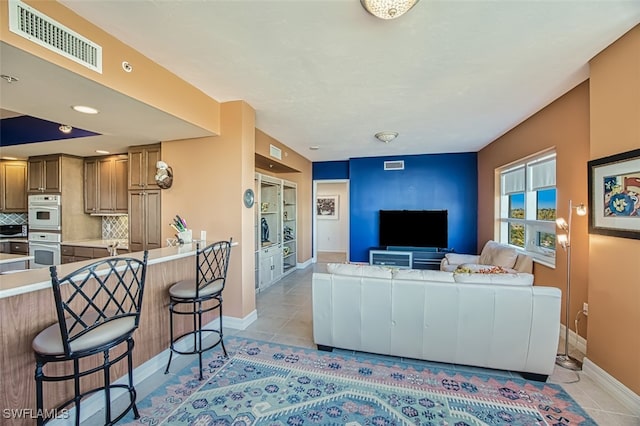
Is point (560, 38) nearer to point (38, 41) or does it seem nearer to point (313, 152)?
point (38, 41)

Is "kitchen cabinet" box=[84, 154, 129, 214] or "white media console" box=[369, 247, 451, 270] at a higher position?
"kitchen cabinet" box=[84, 154, 129, 214]

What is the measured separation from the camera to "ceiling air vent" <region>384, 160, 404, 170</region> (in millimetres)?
6106

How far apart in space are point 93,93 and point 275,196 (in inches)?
135

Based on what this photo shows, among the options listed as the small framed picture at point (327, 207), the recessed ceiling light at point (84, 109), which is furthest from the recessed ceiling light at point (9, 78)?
the small framed picture at point (327, 207)

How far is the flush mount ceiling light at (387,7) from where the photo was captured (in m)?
1.52

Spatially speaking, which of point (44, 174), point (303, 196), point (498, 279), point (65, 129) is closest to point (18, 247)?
point (44, 174)

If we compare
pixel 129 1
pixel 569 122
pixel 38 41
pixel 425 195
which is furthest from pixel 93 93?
pixel 425 195

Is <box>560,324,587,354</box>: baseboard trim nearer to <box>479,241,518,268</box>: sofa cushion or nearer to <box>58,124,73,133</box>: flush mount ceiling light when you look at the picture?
<box>479,241,518,268</box>: sofa cushion

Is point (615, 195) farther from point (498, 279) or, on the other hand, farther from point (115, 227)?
point (115, 227)

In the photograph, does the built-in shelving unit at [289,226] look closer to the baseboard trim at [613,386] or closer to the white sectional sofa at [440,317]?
the white sectional sofa at [440,317]

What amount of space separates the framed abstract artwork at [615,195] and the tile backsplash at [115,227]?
6081 millimetres

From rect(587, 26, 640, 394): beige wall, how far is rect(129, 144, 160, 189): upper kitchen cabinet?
15.4ft

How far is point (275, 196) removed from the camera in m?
5.27

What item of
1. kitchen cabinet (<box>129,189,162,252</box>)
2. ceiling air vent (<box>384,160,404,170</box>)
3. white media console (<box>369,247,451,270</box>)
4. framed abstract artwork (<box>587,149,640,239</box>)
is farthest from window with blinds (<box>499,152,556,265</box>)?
kitchen cabinet (<box>129,189,162,252</box>)
